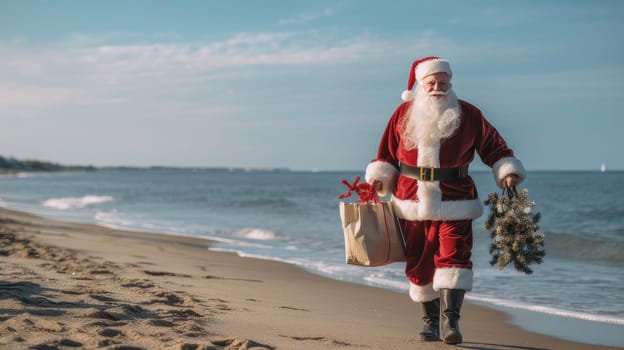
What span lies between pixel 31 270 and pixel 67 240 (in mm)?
4689

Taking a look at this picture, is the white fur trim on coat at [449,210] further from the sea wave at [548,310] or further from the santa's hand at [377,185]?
the sea wave at [548,310]

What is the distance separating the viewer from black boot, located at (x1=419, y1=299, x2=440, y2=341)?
3936mm

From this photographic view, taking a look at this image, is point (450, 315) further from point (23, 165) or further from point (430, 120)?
point (23, 165)

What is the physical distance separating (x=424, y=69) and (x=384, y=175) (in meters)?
0.78

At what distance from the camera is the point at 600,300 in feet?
19.6

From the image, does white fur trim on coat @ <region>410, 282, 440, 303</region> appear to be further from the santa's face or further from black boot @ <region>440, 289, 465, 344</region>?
the santa's face

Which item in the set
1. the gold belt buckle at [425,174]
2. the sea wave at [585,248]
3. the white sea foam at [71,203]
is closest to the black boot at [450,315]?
the gold belt buckle at [425,174]

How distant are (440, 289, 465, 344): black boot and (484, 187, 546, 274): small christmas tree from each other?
0.35 meters

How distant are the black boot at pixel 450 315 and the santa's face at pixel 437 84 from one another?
52.2 inches

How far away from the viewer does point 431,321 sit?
4.01 m

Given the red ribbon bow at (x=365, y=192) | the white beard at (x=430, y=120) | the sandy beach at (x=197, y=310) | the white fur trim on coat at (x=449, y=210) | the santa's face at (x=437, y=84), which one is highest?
the santa's face at (x=437, y=84)

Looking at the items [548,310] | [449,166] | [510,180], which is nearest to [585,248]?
[548,310]

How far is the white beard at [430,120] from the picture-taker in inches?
155

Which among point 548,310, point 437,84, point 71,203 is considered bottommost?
point 71,203
